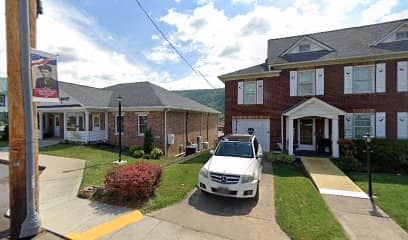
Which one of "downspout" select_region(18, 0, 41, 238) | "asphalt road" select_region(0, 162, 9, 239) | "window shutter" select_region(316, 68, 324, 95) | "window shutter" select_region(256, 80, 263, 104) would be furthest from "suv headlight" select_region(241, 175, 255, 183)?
"window shutter" select_region(316, 68, 324, 95)

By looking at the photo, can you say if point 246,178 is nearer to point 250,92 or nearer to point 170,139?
point 250,92

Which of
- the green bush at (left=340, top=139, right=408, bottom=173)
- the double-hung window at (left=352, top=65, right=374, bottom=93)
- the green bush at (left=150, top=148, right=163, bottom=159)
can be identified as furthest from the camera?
the green bush at (left=150, top=148, right=163, bottom=159)

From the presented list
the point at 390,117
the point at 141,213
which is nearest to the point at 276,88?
the point at 390,117

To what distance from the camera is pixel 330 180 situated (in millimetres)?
8508

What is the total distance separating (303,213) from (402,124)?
11.5 m

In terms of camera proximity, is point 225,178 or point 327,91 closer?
point 225,178

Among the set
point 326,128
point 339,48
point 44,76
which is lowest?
point 326,128

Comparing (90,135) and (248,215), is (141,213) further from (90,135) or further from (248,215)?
(90,135)

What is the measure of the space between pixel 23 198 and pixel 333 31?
64.7ft

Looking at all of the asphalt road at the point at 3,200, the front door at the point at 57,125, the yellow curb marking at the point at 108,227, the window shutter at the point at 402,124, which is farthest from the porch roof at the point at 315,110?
the front door at the point at 57,125

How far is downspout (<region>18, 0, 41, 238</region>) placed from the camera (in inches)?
175

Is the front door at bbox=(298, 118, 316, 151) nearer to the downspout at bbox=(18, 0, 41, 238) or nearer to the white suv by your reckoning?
the white suv

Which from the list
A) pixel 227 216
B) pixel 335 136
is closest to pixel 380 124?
pixel 335 136

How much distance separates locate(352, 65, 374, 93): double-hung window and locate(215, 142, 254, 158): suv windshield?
9.80 meters
